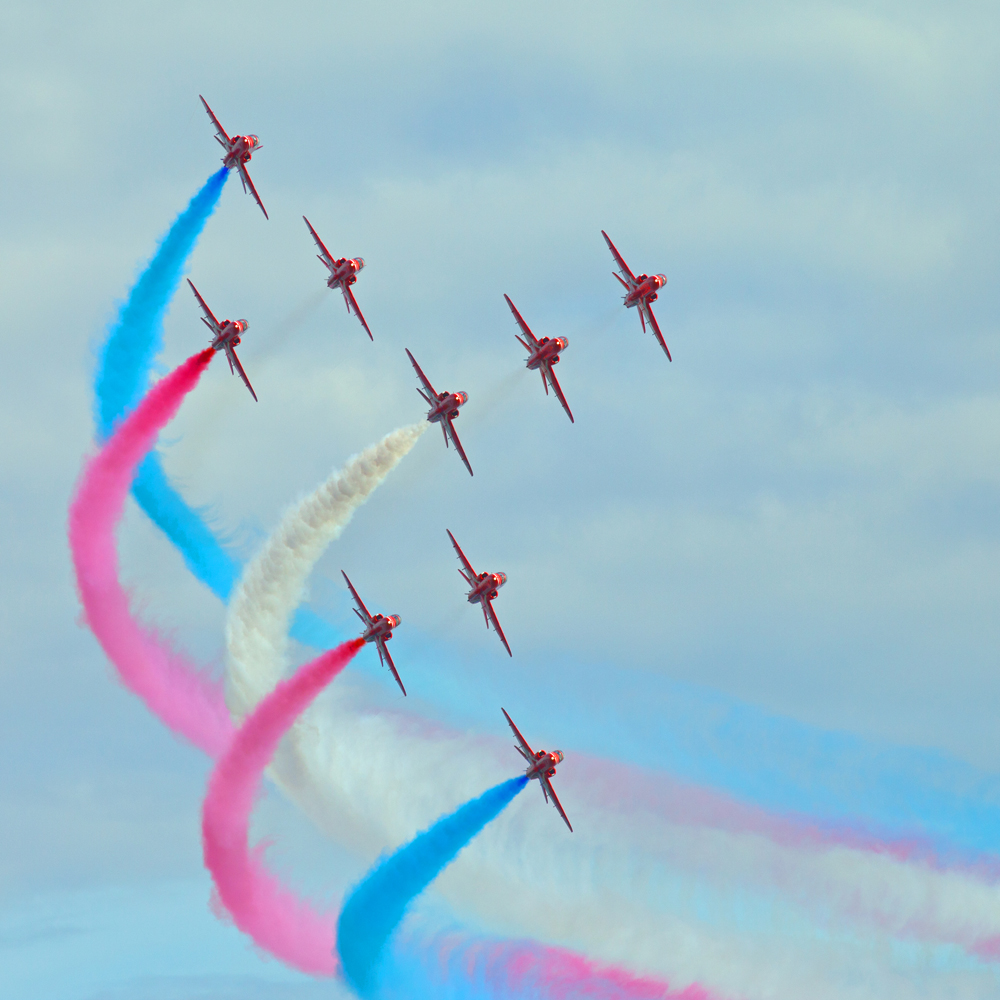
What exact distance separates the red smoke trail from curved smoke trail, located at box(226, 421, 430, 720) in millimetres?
4430

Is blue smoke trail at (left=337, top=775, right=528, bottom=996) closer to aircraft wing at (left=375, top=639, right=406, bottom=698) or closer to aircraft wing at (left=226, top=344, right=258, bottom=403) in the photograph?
aircraft wing at (left=375, top=639, right=406, bottom=698)

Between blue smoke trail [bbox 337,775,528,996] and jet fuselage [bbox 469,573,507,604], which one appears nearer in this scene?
blue smoke trail [bbox 337,775,528,996]

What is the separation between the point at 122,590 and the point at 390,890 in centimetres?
2374

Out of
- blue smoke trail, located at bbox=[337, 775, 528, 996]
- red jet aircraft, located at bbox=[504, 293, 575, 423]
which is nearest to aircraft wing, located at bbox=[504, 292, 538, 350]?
red jet aircraft, located at bbox=[504, 293, 575, 423]

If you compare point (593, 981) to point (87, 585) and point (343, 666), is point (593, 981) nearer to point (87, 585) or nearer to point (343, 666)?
point (343, 666)

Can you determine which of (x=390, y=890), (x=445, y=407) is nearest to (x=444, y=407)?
(x=445, y=407)

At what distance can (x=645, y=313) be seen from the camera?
136 metres

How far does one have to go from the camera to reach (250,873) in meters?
130

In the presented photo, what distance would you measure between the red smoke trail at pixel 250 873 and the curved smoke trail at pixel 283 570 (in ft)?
14.5

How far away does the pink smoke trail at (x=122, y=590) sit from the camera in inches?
5325

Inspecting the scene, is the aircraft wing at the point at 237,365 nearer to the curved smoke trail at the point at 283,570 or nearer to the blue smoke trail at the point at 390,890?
the curved smoke trail at the point at 283,570

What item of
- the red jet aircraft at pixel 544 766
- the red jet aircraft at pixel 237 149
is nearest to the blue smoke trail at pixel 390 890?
the red jet aircraft at pixel 544 766

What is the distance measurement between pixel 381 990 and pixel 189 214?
4543 centimetres

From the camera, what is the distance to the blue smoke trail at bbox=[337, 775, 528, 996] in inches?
4983
